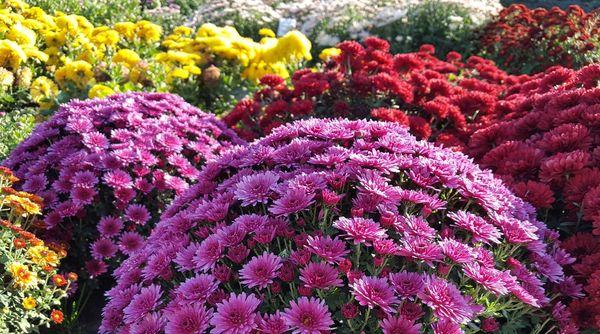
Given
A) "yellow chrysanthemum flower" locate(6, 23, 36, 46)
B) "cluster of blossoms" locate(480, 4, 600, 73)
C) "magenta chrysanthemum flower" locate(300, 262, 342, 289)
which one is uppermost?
"magenta chrysanthemum flower" locate(300, 262, 342, 289)

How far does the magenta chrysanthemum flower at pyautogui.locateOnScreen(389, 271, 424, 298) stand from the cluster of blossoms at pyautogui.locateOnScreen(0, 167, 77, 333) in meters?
1.69

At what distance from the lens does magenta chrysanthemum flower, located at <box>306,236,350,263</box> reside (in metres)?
1.67

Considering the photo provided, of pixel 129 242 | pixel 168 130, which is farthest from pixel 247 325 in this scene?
pixel 168 130

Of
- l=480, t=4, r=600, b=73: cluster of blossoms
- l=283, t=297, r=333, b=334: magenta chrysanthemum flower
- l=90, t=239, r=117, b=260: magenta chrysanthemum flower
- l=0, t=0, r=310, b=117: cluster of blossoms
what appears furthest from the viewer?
l=480, t=4, r=600, b=73: cluster of blossoms

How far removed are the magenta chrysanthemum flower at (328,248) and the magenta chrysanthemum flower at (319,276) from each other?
3cm

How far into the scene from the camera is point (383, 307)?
5.09ft

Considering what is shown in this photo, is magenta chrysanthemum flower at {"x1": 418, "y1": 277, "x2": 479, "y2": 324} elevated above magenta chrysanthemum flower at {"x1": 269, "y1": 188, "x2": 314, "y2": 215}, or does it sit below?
below

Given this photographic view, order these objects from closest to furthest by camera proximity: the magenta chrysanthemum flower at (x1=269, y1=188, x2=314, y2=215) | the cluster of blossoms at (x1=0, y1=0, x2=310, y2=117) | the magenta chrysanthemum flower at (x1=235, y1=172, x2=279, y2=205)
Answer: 1. the magenta chrysanthemum flower at (x1=269, y1=188, x2=314, y2=215)
2. the magenta chrysanthemum flower at (x1=235, y1=172, x2=279, y2=205)
3. the cluster of blossoms at (x1=0, y1=0, x2=310, y2=117)

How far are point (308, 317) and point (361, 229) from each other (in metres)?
0.32

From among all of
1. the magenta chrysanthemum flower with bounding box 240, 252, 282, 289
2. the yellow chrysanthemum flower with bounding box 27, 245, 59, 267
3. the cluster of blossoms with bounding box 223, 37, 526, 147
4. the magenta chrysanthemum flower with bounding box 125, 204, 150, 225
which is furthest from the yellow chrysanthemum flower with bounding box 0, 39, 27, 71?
the magenta chrysanthemum flower with bounding box 240, 252, 282, 289

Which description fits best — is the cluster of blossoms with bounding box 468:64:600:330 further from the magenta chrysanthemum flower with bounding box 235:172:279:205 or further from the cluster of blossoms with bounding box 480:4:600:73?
the cluster of blossoms with bounding box 480:4:600:73

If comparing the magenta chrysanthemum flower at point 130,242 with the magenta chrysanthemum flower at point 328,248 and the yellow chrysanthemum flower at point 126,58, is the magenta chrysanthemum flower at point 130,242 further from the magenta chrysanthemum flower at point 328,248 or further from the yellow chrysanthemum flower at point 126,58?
the yellow chrysanthemum flower at point 126,58

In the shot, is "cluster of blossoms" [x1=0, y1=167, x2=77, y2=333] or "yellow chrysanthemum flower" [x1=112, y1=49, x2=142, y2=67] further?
"yellow chrysanthemum flower" [x1=112, y1=49, x2=142, y2=67]

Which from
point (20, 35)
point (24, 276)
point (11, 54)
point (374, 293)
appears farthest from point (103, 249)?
point (20, 35)
